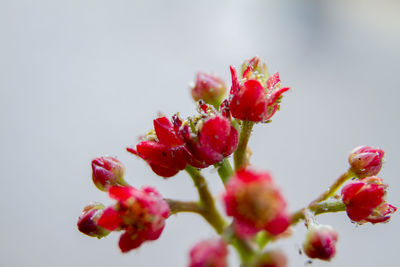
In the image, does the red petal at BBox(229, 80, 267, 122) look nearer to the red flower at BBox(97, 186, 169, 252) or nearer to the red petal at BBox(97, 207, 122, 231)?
the red flower at BBox(97, 186, 169, 252)

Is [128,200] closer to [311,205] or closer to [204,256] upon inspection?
[204,256]

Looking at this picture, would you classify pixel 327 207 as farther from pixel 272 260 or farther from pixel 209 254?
pixel 209 254

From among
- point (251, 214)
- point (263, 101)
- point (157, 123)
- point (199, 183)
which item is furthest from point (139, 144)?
point (251, 214)

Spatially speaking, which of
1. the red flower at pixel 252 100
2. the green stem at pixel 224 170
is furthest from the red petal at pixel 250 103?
the green stem at pixel 224 170

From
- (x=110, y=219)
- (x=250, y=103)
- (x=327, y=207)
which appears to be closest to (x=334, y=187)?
(x=327, y=207)

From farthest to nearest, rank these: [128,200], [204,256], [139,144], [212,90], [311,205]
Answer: [212,90], [139,144], [311,205], [128,200], [204,256]

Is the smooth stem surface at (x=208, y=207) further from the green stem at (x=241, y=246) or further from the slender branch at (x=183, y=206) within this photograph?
the green stem at (x=241, y=246)
